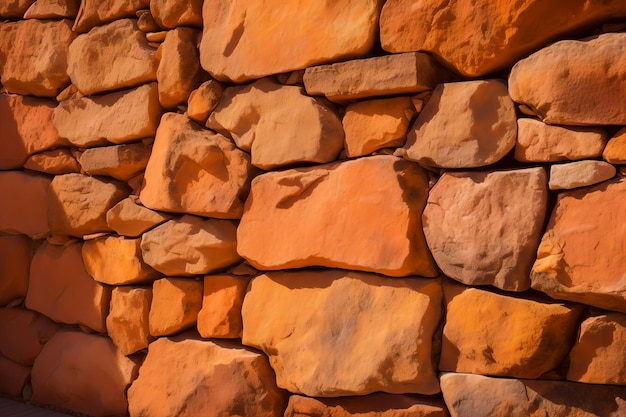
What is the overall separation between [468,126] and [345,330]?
687mm

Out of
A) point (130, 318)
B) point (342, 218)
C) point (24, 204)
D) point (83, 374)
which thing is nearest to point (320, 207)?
point (342, 218)

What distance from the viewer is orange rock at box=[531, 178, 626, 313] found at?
1656mm

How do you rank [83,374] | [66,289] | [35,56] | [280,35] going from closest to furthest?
[280,35], [83,374], [66,289], [35,56]

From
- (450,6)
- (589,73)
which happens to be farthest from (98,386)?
(589,73)

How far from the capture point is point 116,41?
8.71ft

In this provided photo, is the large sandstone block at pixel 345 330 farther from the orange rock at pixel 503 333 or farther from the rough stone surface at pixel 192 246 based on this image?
the rough stone surface at pixel 192 246

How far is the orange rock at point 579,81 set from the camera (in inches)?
65.2

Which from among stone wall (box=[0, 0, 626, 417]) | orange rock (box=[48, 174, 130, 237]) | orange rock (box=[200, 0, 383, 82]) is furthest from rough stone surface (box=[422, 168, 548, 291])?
orange rock (box=[48, 174, 130, 237])

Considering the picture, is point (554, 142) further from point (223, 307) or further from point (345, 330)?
point (223, 307)

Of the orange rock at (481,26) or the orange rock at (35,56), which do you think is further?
the orange rock at (35,56)

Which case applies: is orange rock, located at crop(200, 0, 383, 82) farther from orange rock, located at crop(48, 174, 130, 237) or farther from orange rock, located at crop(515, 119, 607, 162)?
orange rock, located at crop(48, 174, 130, 237)

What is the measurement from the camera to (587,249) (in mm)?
1694

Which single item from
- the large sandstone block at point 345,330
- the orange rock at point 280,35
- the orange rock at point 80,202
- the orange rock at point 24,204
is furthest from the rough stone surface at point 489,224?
the orange rock at point 24,204

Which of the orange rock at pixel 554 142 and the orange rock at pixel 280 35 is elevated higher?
the orange rock at pixel 280 35
